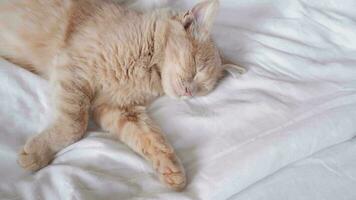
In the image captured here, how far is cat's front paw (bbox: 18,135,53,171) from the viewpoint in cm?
101

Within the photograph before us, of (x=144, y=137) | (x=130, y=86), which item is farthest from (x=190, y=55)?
(x=144, y=137)

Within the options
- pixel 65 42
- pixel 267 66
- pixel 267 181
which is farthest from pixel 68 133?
pixel 267 66

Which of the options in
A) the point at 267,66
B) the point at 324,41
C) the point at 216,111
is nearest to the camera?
the point at 216,111

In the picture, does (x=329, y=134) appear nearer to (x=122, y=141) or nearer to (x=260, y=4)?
(x=122, y=141)

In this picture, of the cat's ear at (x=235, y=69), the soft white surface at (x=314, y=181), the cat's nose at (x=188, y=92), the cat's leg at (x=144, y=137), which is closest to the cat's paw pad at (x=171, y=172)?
the cat's leg at (x=144, y=137)

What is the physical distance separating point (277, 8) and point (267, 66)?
0.38 meters

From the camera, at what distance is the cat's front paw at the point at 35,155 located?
101cm

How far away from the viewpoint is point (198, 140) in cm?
113

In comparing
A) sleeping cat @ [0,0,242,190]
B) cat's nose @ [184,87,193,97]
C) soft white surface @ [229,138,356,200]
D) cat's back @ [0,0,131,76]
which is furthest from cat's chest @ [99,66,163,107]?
soft white surface @ [229,138,356,200]

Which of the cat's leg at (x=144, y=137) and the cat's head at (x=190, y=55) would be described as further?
the cat's head at (x=190, y=55)

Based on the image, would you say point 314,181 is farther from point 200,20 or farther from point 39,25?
point 39,25

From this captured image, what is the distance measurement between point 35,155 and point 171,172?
38 cm

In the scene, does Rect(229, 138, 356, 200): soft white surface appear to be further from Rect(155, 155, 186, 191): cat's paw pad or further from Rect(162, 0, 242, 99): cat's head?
Rect(162, 0, 242, 99): cat's head

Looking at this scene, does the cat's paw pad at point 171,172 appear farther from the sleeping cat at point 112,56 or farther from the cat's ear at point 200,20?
the cat's ear at point 200,20
